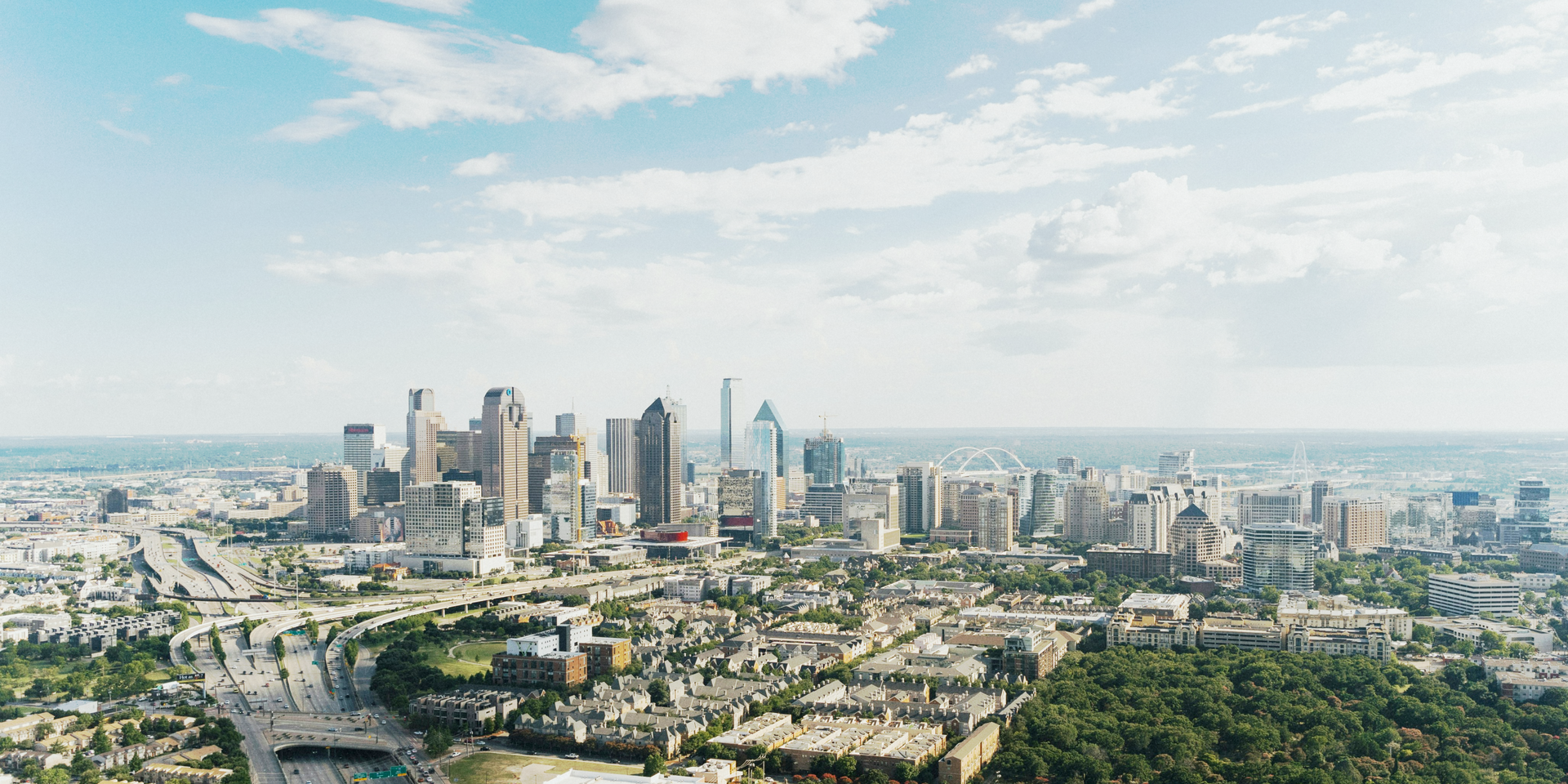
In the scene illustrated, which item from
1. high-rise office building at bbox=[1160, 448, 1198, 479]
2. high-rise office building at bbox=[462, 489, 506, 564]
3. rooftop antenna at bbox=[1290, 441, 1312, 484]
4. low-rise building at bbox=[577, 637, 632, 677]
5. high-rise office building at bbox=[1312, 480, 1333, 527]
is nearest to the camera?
low-rise building at bbox=[577, 637, 632, 677]

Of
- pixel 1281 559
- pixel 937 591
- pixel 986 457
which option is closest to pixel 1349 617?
pixel 1281 559

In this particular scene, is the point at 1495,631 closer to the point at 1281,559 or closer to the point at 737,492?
the point at 1281,559

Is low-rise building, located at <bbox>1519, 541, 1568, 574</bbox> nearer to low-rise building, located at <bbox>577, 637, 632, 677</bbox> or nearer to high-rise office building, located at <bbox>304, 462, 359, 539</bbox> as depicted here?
low-rise building, located at <bbox>577, 637, 632, 677</bbox>

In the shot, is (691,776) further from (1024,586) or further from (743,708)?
(1024,586)

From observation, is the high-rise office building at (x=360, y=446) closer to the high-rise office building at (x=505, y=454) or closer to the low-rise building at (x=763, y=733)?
the high-rise office building at (x=505, y=454)

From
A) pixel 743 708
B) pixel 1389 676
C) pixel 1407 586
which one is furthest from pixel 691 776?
pixel 1407 586

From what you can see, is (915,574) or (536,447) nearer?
(915,574)

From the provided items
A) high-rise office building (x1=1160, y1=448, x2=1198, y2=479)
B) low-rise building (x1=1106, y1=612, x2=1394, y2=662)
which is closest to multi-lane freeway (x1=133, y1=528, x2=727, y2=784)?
low-rise building (x1=1106, y1=612, x2=1394, y2=662)
